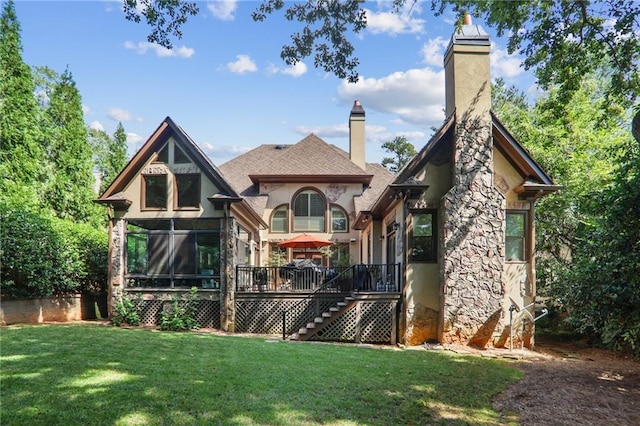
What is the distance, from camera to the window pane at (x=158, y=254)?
44.6 ft

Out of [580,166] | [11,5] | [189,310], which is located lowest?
[189,310]

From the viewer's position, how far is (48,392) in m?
4.83

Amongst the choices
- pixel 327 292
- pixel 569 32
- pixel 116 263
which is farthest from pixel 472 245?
pixel 116 263

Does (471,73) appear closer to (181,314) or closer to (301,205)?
(181,314)

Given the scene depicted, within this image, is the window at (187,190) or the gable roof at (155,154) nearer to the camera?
the gable roof at (155,154)

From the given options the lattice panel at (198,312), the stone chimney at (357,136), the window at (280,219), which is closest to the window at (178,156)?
the lattice panel at (198,312)

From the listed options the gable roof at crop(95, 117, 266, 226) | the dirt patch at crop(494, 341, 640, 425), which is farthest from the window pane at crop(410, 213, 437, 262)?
the gable roof at crop(95, 117, 266, 226)

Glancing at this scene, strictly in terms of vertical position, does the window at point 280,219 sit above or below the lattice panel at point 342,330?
above

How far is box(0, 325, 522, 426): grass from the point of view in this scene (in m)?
4.58

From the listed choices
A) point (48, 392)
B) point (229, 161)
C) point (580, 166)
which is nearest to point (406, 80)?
point (580, 166)

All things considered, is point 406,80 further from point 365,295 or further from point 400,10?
point 365,295

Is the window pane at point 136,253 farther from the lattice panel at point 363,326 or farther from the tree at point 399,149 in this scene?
the tree at point 399,149

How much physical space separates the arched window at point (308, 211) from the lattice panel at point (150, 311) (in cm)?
946

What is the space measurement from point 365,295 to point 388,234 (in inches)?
115
